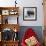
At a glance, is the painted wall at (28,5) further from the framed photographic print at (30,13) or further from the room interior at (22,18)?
the framed photographic print at (30,13)

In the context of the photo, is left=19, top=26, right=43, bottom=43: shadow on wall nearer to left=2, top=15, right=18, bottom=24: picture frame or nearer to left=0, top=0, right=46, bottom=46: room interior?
left=0, top=0, right=46, bottom=46: room interior

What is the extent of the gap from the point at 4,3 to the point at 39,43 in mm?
1997

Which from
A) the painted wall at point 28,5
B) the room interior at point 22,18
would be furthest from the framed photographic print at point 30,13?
the painted wall at point 28,5

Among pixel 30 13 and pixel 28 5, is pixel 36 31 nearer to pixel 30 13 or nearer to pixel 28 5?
pixel 30 13

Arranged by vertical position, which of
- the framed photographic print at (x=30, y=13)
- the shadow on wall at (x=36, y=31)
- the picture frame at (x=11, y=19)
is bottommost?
the shadow on wall at (x=36, y=31)

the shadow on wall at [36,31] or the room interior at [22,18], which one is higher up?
the room interior at [22,18]

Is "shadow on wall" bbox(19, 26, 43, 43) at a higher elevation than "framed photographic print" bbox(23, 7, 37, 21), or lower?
lower

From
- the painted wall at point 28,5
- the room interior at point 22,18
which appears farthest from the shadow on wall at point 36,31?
the painted wall at point 28,5

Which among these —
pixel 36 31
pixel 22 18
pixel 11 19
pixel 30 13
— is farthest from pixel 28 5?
pixel 36 31

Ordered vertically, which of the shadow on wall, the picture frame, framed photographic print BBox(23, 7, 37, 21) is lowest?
the shadow on wall

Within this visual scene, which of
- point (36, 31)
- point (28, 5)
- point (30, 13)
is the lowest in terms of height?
point (36, 31)

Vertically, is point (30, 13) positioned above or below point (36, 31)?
above

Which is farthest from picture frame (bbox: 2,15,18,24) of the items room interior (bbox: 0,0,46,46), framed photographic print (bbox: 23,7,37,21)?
framed photographic print (bbox: 23,7,37,21)

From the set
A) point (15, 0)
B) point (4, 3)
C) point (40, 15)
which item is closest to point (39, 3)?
point (40, 15)
